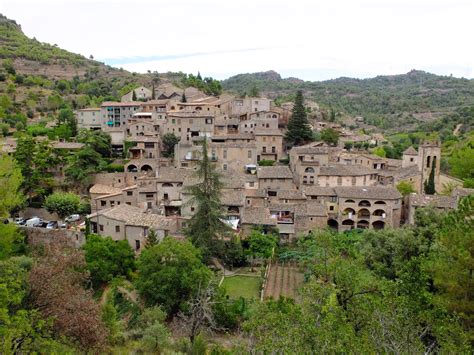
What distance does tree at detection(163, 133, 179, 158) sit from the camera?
50781 millimetres

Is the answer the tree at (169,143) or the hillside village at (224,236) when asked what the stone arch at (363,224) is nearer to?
the hillside village at (224,236)

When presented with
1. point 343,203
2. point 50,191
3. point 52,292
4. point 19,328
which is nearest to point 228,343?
point 52,292

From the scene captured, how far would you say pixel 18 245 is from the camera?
34.8 meters

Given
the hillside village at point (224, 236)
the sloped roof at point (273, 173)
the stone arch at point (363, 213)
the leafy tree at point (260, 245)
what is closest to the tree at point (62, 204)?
the hillside village at point (224, 236)

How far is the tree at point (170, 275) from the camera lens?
1027 inches

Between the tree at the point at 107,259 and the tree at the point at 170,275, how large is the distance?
407cm

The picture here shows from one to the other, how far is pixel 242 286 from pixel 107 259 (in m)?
9.98

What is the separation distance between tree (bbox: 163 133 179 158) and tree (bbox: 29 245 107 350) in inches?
1281

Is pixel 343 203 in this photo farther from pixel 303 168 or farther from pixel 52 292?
pixel 52 292

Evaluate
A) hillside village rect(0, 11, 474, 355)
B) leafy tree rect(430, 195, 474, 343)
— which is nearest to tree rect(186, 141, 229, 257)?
hillside village rect(0, 11, 474, 355)

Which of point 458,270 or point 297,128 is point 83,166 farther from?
point 458,270

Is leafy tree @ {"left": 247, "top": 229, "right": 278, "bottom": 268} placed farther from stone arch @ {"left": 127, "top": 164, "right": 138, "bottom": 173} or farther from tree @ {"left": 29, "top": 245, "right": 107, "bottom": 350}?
stone arch @ {"left": 127, "top": 164, "right": 138, "bottom": 173}

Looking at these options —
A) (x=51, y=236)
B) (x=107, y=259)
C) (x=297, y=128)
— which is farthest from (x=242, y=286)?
(x=297, y=128)

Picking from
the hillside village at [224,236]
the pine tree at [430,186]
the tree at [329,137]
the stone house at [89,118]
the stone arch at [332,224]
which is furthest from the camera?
the stone house at [89,118]
